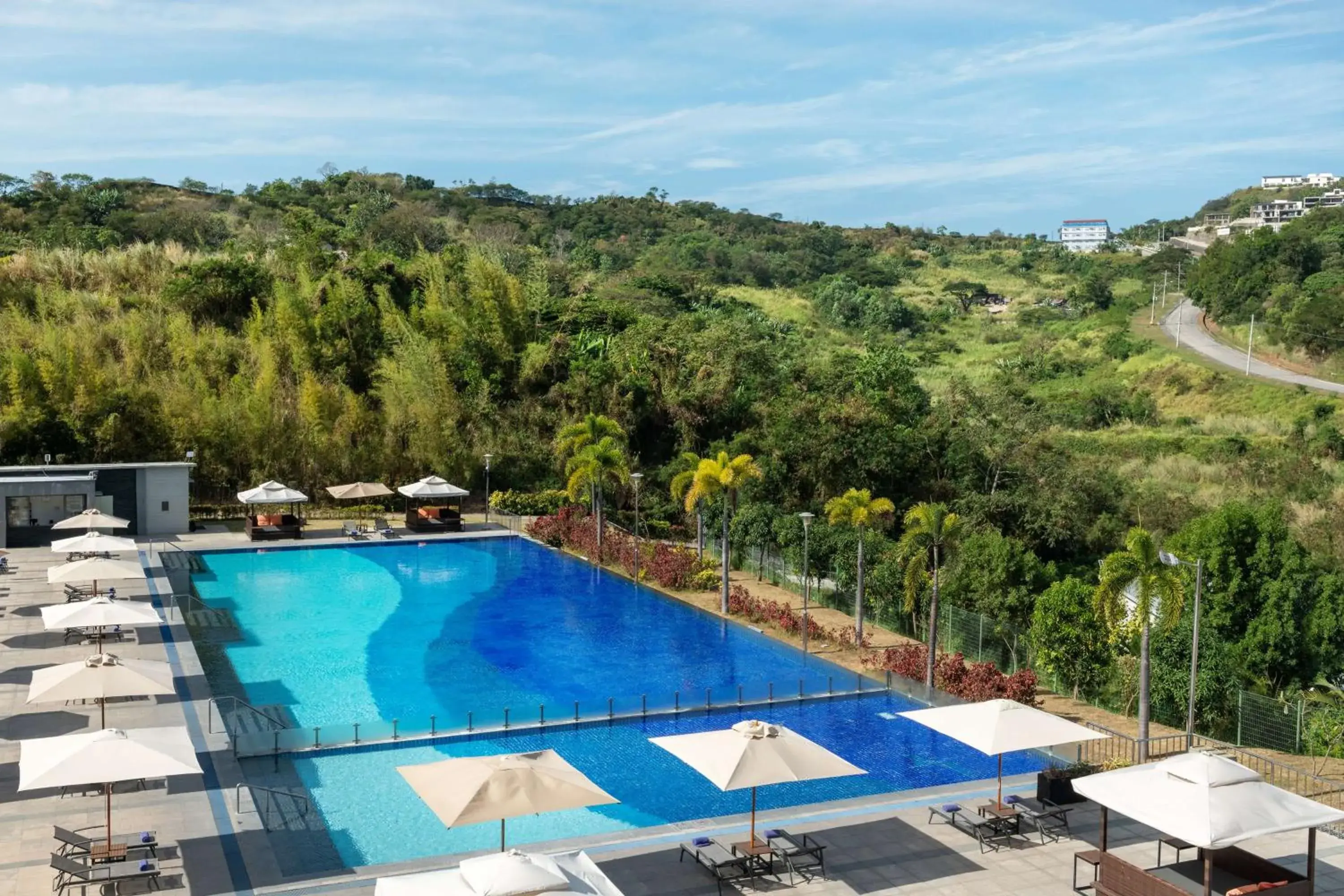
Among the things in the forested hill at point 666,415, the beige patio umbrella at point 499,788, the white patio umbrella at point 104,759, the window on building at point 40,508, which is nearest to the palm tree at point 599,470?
the forested hill at point 666,415

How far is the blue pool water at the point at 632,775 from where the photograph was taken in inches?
508

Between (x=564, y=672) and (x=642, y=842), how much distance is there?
328 inches

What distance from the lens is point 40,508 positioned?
28656 mm

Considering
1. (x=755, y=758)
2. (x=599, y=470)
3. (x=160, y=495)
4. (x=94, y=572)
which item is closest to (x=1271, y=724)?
(x=755, y=758)

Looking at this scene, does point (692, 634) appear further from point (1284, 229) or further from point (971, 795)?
point (1284, 229)

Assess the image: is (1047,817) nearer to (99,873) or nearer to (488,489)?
(99,873)

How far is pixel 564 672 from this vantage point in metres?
20.0

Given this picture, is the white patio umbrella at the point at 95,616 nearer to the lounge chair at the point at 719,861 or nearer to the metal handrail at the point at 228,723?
the metal handrail at the point at 228,723

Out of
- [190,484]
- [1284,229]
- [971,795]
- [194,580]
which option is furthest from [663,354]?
[1284,229]

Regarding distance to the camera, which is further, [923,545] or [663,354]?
[663,354]

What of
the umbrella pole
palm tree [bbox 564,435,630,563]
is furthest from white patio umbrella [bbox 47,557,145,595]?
the umbrella pole

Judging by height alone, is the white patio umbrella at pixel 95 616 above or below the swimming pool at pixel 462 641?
above

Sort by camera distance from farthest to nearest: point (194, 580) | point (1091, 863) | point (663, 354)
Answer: point (663, 354) → point (194, 580) → point (1091, 863)

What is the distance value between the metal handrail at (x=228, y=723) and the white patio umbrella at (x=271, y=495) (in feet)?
48.9
